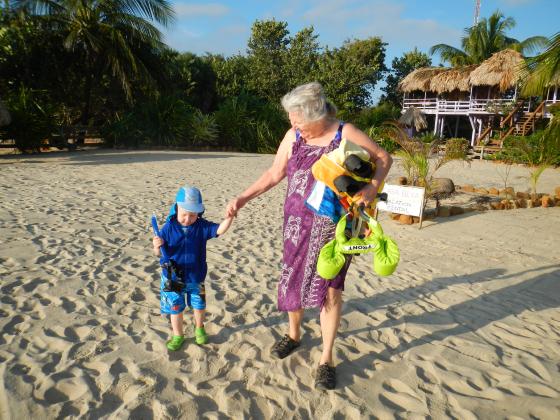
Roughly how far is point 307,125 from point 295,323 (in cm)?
123

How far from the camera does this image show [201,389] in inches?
83.2

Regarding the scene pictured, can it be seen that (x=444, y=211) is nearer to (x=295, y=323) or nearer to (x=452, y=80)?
(x=295, y=323)

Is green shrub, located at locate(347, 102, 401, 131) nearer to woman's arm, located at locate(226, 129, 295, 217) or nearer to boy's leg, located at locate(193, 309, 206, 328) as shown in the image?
woman's arm, located at locate(226, 129, 295, 217)

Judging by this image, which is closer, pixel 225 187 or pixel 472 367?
pixel 472 367

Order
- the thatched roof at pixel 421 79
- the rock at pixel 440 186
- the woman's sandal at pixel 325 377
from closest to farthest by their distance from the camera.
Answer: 1. the woman's sandal at pixel 325 377
2. the rock at pixel 440 186
3. the thatched roof at pixel 421 79

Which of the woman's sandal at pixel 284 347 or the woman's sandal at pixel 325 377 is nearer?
the woman's sandal at pixel 325 377

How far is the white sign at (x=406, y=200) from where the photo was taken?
5.73m

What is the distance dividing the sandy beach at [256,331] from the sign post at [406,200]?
0.43 meters

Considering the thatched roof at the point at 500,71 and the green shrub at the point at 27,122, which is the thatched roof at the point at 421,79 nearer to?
the thatched roof at the point at 500,71

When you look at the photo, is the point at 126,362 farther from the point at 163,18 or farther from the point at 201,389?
the point at 163,18

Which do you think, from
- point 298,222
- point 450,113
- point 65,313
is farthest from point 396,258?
point 450,113

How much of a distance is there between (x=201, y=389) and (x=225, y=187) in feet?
20.9

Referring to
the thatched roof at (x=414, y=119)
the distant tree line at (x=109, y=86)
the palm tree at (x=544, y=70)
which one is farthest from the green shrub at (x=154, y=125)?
the palm tree at (x=544, y=70)

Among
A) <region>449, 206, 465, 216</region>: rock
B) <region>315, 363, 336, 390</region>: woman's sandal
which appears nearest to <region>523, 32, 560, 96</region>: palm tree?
<region>449, 206, 465, 216</region>: rock
